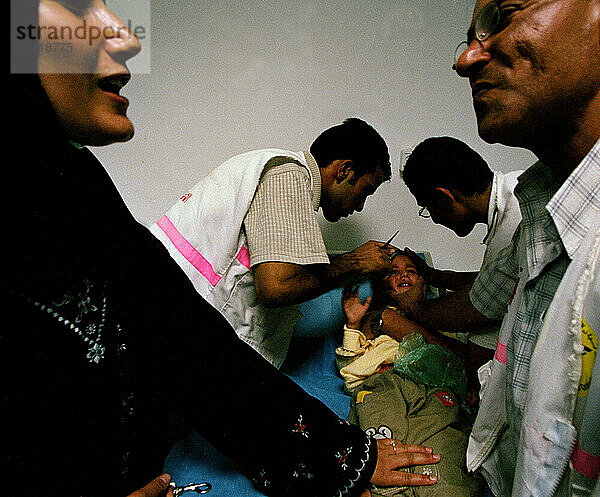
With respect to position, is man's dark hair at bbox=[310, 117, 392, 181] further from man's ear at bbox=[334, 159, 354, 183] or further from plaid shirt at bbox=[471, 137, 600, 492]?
plaid shirt at bbox=[471, 137, 600, 492]

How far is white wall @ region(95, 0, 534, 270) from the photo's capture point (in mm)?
2129

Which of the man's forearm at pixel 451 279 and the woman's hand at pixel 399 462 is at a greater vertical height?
the man's forearm at pixel 451 279

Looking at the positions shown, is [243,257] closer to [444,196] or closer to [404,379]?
[404,379]

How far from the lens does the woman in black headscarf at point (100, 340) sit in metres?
0.59

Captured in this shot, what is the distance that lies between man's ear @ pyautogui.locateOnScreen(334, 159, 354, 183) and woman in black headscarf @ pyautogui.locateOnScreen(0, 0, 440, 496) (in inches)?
39.3

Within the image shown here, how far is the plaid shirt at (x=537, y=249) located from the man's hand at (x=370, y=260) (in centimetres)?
74

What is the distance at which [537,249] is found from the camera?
0.86 meters

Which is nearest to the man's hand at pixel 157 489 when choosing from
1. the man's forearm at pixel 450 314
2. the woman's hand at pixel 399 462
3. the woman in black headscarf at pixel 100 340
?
the woman in black headscarf at pixel 100 340

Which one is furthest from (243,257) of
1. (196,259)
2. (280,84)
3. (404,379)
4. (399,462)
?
(280,84)

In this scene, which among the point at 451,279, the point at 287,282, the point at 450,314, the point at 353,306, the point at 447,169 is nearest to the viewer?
the point at 287,282

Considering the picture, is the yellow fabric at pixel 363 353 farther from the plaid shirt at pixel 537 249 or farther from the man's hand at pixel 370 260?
the plaid shirt at pixel 537 249

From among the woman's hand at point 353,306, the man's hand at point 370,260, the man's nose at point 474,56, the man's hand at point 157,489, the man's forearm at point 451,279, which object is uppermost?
the man's nose at point 474,56

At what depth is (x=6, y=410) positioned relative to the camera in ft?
1.88

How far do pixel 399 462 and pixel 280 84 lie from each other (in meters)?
1.81
